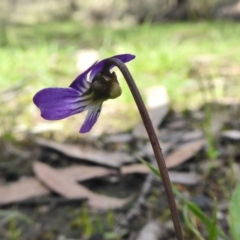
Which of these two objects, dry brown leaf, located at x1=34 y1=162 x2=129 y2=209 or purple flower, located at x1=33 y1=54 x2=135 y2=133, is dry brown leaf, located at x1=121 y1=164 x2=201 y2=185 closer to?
dry brown leaf, located at x1=34 y1=162 x2=129 y2=209

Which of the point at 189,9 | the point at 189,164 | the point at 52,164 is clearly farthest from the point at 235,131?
the point at 189,9

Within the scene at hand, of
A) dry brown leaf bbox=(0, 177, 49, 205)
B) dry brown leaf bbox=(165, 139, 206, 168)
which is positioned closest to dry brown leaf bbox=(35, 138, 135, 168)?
dry brown leaf bbox=(165, 139, 206, 168)

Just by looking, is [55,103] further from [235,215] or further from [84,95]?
[235,215]

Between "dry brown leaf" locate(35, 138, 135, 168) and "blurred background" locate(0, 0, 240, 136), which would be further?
"blurred background" locate(0, 0, 240, 136)

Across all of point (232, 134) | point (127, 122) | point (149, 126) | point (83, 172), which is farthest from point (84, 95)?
point (127, 122)

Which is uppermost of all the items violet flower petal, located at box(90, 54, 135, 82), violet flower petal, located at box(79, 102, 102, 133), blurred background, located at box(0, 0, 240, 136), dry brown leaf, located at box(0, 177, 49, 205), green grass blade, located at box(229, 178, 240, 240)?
blurred background, located at box(0, 0, 240, 136)

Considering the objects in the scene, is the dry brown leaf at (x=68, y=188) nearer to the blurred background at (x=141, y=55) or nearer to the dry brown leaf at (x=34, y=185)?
the dry brown leaf at (x=34, y=185)

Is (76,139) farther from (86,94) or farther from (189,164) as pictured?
(86,94)

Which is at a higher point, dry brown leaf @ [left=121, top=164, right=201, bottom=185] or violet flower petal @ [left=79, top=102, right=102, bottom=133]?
violet flower petal @ [left=79, top=102, right=102, bottom=133]
